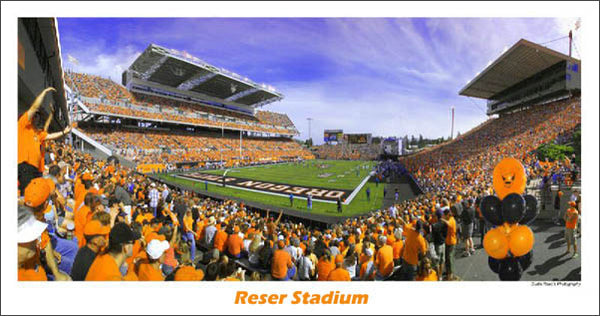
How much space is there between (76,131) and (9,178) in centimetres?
2060

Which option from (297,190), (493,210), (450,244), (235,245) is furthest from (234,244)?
(297,190)

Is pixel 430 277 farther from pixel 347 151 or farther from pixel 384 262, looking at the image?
pixel 347 151

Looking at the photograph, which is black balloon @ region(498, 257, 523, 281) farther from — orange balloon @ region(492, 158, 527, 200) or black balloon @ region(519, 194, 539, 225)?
orange balloon @ region(492, 158, 527, 200)

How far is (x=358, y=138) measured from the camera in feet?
158

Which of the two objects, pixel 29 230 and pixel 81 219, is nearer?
pixel 29 230

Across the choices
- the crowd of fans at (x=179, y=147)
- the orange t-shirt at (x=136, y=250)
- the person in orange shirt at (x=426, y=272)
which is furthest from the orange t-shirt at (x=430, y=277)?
the crowd of fans at (x=179, y=147)

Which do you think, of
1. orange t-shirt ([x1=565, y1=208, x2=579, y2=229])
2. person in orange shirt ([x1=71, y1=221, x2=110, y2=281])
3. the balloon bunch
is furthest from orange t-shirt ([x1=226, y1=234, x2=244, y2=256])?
orange t-shirt ([x1=565, y1=208, x2=579, y2=229])

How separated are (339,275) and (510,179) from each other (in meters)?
2.27

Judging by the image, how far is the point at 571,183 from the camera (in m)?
4.62

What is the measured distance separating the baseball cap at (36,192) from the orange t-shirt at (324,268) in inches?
115

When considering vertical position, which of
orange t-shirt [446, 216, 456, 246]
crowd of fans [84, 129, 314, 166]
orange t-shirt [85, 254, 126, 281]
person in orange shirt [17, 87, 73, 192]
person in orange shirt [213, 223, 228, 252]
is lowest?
person in orange shirt [213, 223, 228, 252]

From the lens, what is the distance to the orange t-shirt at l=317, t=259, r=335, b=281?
232 cm

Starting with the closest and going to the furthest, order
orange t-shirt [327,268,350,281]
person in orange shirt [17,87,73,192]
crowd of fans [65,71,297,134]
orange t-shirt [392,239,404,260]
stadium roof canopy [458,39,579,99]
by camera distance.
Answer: orange t-shirt [327,268,350,281]
person in orange shirt [17,87,73,192]
orange t-shirt [392,239,404,260]
stadium roof canopy [458,39,579,99]
crowd of fans [65,71,297,134]

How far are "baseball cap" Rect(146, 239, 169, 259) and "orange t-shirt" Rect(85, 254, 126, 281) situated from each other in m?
0.27
